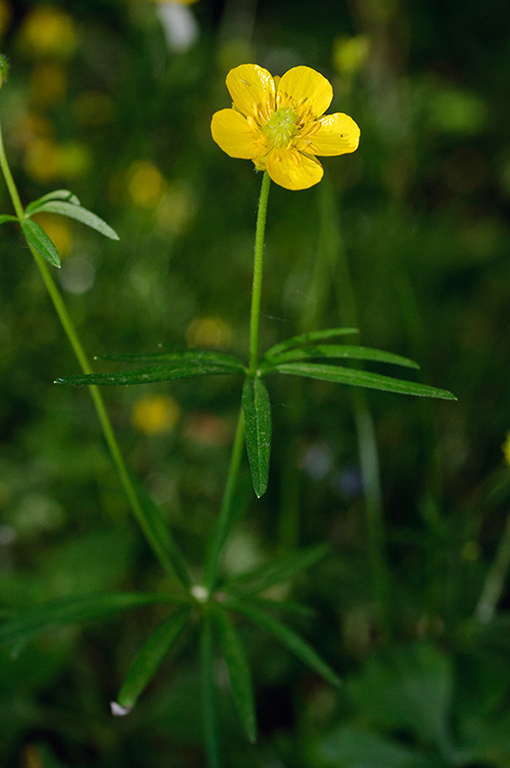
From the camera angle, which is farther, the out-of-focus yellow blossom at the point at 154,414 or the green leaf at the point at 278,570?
the out-of-focus yellow blossom at the point at 154,414

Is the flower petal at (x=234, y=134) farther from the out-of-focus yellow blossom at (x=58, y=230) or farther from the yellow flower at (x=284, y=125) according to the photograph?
the out-of-focus yellow blossom at (x=58, y=230)

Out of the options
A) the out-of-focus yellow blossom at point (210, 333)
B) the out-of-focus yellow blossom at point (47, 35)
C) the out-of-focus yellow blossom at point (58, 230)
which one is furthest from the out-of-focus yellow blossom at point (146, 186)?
the out-of-focus yellow blossom at point (47, 35)

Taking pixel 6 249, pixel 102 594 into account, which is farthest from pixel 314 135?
pixel 6 249

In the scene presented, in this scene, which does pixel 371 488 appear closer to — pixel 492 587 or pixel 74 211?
pixel 492 587

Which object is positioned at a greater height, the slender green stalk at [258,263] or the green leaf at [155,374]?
the slender green stalk at [258,263]

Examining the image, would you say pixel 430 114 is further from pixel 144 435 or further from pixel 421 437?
pixel 144 435
